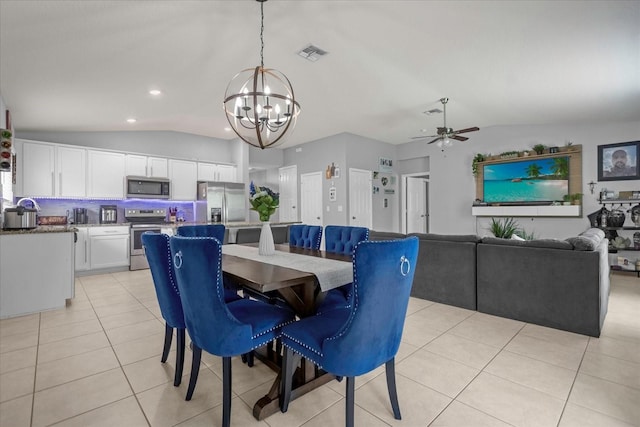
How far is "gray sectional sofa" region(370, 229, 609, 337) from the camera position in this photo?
2.77 m

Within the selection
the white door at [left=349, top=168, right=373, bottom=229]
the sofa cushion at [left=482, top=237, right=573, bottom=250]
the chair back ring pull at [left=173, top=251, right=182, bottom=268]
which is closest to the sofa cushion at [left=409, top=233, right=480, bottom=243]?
the sofa cushion at [left=482, top=237, right=573, bottom=250]

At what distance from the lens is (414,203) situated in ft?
27.9

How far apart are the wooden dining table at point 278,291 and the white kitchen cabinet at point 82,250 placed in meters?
4.32

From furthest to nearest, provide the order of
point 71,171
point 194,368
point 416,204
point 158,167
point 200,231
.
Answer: point 416,204 → point 158,167 → point 71,171 → point 200,231 → point 194,368

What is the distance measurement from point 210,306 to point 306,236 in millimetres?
1648

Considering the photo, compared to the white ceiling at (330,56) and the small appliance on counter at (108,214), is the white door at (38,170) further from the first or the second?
the small appliance on counter at (108,214)

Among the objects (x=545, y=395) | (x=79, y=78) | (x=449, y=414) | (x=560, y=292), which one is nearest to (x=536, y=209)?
(x=560, y=292)

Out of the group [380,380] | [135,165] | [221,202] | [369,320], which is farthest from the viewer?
[221,202]

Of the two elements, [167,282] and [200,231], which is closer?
[167,282]

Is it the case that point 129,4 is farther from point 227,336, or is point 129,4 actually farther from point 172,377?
point 172,377

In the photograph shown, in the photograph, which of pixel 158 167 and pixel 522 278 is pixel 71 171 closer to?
pixel 158 167

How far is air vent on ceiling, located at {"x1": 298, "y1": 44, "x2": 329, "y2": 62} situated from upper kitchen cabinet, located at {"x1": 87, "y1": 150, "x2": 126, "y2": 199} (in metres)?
4.31

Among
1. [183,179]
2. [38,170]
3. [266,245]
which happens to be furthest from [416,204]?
[38,170]

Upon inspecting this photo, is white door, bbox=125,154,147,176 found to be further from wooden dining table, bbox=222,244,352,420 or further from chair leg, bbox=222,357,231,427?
chair leg, bbox=222,357,231,427
